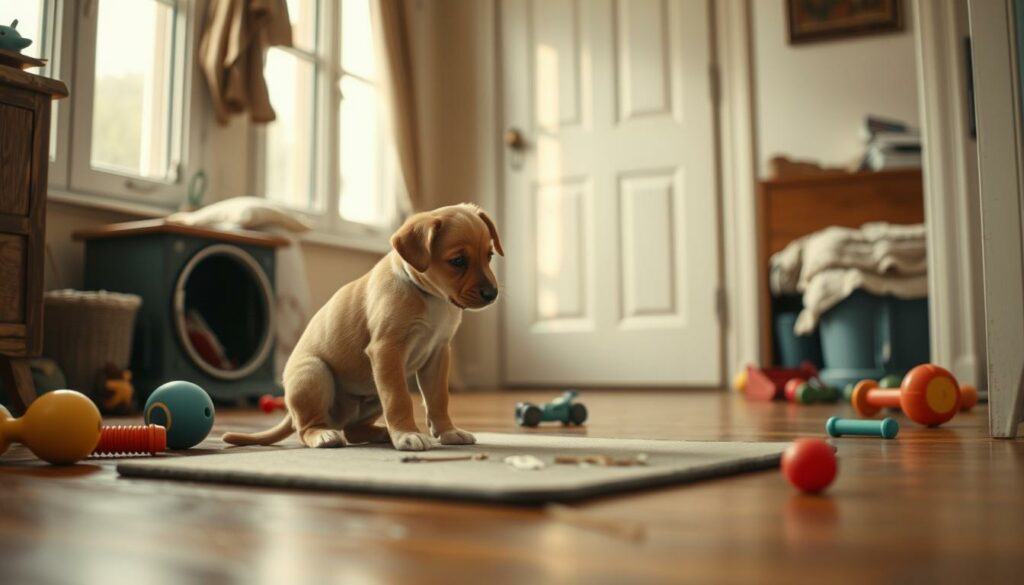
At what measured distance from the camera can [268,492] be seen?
1.06m

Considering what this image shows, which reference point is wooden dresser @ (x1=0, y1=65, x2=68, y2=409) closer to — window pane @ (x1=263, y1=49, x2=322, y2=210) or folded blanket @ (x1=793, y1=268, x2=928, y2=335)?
window pane @ (x1=263, y1=49, x2=322, y2=210)

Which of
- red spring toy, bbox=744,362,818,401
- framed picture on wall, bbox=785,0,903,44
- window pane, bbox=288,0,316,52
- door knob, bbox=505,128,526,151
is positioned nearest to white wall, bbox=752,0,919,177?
framed picture on wall, bbox=785,0,903,44

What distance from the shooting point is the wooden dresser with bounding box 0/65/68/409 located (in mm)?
2133

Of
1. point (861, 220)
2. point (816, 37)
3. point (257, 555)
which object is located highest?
point (816, 37)

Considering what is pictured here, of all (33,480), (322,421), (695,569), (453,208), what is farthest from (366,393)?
(695,569)

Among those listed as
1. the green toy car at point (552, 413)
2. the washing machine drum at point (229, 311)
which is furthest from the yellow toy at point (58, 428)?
the washing machine drum at point (229, 311)

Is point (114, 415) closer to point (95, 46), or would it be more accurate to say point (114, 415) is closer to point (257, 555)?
point (95, 46)

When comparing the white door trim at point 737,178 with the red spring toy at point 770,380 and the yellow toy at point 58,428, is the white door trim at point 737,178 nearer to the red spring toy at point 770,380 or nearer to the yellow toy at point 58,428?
the red spring toy at point 770,380

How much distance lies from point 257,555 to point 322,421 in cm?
92

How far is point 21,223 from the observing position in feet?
7.10

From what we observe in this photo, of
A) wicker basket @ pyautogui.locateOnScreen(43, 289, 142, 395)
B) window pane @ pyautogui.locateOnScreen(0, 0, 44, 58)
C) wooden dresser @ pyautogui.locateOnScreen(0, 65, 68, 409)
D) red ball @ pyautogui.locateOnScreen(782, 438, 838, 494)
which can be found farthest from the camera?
window pane @ pyautogui.locateOnScreen(0, 0, 44, 58)

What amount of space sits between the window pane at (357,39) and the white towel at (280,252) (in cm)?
133

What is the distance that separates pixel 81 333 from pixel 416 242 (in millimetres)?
1698

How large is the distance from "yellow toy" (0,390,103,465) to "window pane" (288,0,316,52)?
3.20 meters
